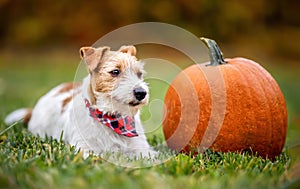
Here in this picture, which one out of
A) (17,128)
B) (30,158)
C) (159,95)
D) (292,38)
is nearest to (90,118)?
(30,158)

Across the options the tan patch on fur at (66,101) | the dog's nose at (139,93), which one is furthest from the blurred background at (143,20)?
the dog's nose at (139,93)

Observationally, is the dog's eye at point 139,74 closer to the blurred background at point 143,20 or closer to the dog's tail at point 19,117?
the dog's tail at point 19,117

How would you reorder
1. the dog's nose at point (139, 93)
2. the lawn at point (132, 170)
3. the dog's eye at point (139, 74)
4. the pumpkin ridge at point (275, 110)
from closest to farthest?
the lawn at point (132, 170), the dog's nose at point (139, 93), the pumpkin ridge at point (275, 110), the dog's eye at point (139, 74)

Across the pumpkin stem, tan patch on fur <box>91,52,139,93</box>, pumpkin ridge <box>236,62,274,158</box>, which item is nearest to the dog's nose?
tan patch on fur <box>91,52,139,93</box>

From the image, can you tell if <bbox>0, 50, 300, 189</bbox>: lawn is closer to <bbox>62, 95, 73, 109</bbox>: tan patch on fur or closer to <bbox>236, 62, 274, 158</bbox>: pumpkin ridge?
<bbox>236, 62, 274, 158</bbox>: pumpkin ridge

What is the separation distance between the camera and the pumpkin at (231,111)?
331cm

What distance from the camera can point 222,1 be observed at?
507 inches

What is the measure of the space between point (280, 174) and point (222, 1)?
10741 mm

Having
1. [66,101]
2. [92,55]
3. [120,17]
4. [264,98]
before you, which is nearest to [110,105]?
[92,55]

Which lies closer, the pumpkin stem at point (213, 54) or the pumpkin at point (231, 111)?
the pumpkin at point (231, 111)

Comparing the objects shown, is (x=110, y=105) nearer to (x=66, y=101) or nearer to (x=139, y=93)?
(x=139, y=93)

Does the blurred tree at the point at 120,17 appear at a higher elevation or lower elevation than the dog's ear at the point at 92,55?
higher

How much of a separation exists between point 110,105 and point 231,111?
0.92 m

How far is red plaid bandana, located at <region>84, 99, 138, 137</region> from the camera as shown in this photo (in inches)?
135
